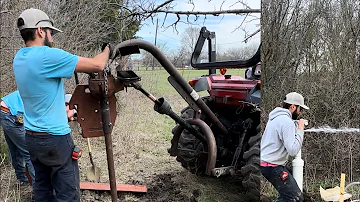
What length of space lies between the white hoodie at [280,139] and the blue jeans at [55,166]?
1786 mm

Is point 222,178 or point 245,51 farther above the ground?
point 245,51

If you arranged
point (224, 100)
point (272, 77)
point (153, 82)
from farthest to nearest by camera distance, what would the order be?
point (153, 82)
point (224, 100)
point (272, 77)

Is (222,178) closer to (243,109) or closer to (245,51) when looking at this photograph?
(243,109)

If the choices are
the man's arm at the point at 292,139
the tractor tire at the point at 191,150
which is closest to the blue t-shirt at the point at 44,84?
the man's arm at the point at 292,139

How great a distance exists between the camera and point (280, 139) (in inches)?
153

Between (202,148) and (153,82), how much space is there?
4.35 m

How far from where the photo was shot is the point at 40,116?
9.97ft

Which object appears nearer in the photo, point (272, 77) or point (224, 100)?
point (272, 77)

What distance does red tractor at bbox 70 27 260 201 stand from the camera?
10.5 feet

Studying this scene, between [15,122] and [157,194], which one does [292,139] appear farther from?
[15,122]

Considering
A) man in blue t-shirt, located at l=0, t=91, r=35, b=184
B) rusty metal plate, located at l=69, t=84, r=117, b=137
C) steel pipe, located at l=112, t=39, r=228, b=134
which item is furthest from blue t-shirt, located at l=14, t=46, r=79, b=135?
man in blue t-shirt, located at l=0, t=91, r=35, b=184

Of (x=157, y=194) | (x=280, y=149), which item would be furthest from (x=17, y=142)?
(x=280, y=149)

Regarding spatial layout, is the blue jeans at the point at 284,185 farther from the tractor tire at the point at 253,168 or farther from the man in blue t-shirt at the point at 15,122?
the man in blue t-shirt at the point at 15,122

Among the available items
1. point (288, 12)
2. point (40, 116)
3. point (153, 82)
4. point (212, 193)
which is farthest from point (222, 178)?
point (153, 82)
